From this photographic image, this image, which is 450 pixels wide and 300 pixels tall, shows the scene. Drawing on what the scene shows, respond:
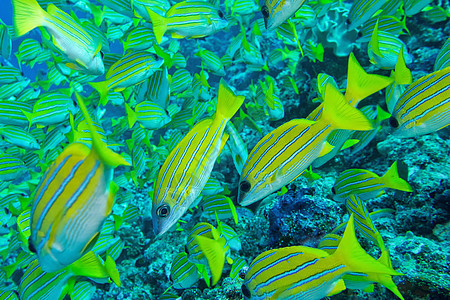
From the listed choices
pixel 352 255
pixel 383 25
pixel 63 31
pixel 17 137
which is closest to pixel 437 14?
pixel 383 25

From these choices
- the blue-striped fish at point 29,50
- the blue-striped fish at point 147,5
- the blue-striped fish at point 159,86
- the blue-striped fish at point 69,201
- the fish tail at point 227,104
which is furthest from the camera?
the blue-striped fish at point 29,50

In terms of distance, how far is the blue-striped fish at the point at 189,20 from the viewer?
9.34ft

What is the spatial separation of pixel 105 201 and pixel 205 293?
2.90 metres

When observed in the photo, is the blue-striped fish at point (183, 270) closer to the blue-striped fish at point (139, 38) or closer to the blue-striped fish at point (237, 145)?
the blue-striped fish at point (237, 145)

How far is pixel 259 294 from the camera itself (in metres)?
1.76

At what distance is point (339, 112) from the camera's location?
166 cm

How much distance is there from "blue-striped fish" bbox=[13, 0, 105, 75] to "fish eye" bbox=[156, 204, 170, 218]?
196cm

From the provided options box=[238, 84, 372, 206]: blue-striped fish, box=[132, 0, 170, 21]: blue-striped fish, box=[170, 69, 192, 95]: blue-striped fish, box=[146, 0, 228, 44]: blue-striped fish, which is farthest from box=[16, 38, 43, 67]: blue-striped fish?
box=[238, 84, 372, 206]: blue-striped fish

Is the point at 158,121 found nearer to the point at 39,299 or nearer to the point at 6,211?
the point at 39,299

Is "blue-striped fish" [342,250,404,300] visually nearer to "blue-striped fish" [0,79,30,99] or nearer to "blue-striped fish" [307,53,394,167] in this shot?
"blue-striped fish" [307,53,394,167]

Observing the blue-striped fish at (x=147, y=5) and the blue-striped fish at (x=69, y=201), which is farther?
the blue-striped fish at (x=147, y=5)

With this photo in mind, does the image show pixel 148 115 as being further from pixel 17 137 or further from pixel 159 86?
pixel 17 137

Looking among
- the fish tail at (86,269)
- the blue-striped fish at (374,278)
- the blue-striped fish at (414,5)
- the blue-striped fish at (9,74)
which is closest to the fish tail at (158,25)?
the fish tail at (86,269)

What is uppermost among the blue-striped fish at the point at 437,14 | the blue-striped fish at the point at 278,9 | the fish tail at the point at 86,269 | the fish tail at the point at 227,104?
the blue-striped fish at the point at 278,9
